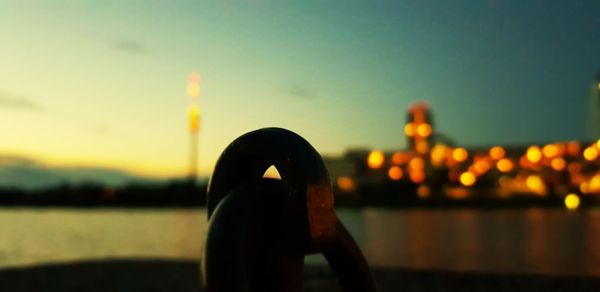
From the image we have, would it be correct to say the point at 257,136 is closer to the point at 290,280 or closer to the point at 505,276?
the point at 290,280

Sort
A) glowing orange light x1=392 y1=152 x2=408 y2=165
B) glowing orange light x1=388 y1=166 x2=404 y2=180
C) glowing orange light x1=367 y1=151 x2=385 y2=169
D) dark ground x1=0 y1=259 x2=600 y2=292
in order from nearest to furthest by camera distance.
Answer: dark ground x1=0 y1=259 x2=600 y2=292
glowing orange light x1=388 y1=166 x2=404 y2=180
glowing orange light x1=392 y1=152 x2=408 y2=165
glowing orange light x1=367 y1=151 x2=385 y2=169

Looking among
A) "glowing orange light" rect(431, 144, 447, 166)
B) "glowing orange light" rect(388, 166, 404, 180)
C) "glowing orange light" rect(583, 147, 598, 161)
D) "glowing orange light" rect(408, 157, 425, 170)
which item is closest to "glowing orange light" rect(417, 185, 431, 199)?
"glowing orange light" rect(431, 144, 447, 166)

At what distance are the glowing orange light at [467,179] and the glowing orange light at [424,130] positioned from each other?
20.9 meters

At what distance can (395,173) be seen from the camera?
123 metres

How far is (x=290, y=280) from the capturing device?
332 cm

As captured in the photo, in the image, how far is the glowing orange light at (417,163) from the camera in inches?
4734

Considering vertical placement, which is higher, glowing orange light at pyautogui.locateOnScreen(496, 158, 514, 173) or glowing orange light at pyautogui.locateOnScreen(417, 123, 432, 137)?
glowing orange light at pyautogui.locateOnScreen(417, 123, 432, 137)

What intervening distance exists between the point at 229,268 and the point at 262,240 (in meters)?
0.32

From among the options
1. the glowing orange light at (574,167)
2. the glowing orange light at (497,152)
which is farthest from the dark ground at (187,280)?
the glowing orange light at (497,152)

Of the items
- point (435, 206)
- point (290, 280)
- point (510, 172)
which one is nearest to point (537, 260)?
point (290, 280)

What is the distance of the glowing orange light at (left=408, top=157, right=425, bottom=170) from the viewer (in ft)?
395

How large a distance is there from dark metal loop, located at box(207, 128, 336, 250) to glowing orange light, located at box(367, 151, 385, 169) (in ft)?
396

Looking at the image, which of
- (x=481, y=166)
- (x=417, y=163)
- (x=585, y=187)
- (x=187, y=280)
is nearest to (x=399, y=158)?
(x=417, y=163)

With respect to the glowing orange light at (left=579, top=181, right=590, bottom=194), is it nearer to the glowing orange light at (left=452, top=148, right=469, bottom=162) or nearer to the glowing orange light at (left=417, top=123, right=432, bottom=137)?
the glowing orange light at (left=452, top=148, right=469, bottom=162)
